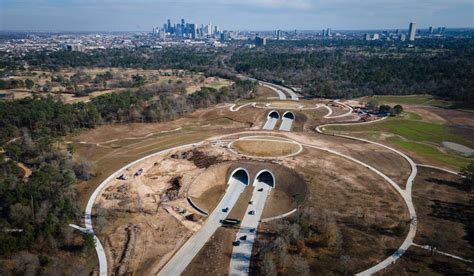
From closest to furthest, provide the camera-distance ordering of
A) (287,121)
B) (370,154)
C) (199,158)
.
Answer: (199,158) → (370,154) → (287,121)

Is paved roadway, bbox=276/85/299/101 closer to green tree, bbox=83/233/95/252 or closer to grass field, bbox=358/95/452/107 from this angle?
grass field, bbox=358/95/452/107

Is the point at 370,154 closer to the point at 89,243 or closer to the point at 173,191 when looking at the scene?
the point at 173,191

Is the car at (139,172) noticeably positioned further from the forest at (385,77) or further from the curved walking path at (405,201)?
the forest at (385,77)

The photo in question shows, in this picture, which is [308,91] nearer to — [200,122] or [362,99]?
[362,99]

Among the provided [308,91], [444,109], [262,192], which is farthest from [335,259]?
[308,91]

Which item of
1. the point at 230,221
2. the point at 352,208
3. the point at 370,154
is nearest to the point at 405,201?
the point at 352,208

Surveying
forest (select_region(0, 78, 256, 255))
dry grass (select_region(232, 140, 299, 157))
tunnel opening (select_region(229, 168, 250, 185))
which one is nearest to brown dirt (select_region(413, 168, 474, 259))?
dry grass (select_region(232, 140, 299, 157))
